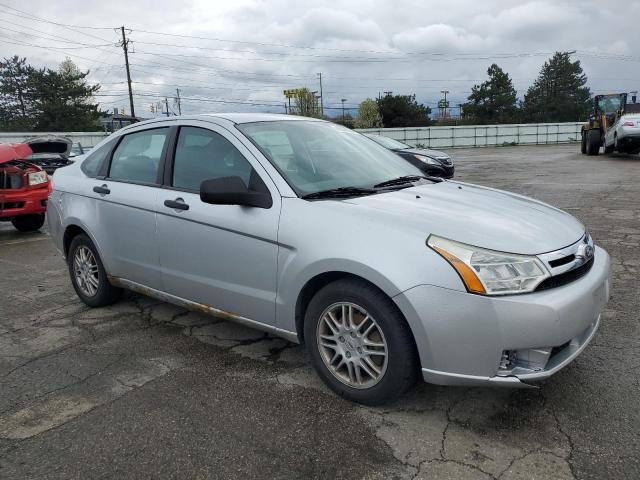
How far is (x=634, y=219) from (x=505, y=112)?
243ft

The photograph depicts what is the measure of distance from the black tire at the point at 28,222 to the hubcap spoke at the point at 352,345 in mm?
7726

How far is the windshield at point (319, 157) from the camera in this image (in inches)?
128

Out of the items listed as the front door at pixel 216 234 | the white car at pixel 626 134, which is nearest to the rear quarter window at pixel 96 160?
the front door at pixel 216 234

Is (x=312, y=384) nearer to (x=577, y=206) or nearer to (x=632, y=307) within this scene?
(x=632, y=307)

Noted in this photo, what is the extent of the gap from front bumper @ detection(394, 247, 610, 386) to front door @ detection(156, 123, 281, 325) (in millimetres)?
931

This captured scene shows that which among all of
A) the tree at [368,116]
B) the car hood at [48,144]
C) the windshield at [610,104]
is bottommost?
the car hood at [48,144]

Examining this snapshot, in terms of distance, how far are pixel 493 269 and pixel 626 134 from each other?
18.9 m

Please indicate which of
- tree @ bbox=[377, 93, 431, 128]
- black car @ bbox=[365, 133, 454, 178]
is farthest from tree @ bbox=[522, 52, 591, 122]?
black car @ bbox=[365, 133, 454, 178]

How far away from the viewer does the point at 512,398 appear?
286 centimetres

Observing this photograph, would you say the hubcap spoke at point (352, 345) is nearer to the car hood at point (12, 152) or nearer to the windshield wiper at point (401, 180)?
the windshield wiper at point (401, 180)

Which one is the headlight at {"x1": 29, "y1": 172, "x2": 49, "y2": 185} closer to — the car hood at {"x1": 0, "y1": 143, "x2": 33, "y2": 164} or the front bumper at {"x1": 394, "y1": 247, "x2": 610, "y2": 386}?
the car hood at {"x1": 0, "y1": 143, "x2": 33, "y2": 164}

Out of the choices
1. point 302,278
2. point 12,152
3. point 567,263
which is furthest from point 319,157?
point 12,152

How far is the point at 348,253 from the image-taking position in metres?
2.64

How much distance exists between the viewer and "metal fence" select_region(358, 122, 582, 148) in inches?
1388
